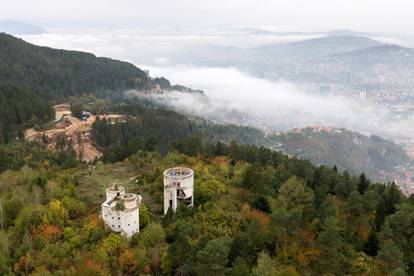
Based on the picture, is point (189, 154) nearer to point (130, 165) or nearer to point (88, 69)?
point (130, 165)

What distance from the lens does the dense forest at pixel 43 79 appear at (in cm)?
9494

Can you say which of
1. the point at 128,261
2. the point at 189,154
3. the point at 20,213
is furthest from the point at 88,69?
the point at 128,261

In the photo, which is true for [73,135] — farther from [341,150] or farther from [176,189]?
[341,150]

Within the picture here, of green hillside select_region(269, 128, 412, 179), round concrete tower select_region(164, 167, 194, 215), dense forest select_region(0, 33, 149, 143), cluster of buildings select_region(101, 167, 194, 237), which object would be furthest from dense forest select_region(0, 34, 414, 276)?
green hillside select_region(269, 128, 412, 179)

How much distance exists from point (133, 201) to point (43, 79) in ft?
403

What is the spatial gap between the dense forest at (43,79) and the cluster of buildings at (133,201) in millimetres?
53469

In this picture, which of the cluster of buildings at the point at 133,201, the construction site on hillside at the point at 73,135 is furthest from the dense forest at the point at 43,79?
the cluster of buildings at the point at 133,201

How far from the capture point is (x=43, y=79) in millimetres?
146500

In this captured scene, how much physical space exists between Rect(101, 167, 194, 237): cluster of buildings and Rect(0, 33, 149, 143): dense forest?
53.5 metres

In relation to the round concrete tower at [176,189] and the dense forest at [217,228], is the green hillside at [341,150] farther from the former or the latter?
the round concrete tower at [176,189]

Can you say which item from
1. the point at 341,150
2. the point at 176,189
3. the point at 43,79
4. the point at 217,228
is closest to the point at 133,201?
the point at 176,189

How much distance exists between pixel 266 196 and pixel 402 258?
52.6 feet

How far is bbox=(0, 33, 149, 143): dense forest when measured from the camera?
94.9 m

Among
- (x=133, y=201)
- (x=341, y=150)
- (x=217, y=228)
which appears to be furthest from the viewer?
(x=341, y=150)
